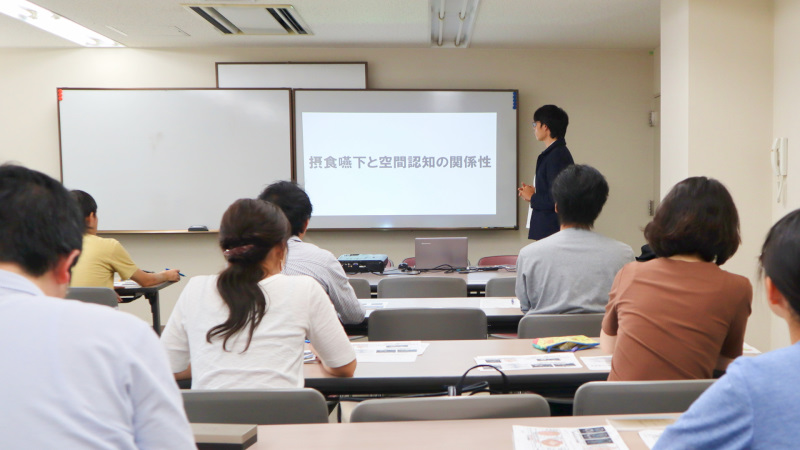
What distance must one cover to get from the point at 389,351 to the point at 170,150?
14.9 feet

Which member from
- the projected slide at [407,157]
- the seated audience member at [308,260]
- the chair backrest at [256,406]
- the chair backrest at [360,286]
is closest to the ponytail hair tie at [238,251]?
the chair backrest at [256,406]

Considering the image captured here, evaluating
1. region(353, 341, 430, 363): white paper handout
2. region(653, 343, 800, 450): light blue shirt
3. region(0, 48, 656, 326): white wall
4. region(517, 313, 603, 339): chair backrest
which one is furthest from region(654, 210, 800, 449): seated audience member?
region(0, 48, 656, 326): white wall

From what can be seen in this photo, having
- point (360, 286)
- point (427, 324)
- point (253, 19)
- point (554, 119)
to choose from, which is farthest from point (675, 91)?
point (253, 19)

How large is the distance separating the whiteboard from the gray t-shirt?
3.91 metres

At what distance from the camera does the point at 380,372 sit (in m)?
2.08

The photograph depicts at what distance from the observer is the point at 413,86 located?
6293 millimetres

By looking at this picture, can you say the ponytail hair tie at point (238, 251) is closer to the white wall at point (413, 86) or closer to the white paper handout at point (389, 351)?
the white paper handout at point (389, 351)

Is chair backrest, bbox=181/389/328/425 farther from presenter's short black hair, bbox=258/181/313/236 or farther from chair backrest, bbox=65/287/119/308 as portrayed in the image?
chair backrest, bbox=65/287/119/308

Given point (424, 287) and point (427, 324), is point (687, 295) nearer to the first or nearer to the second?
point (427, 324)

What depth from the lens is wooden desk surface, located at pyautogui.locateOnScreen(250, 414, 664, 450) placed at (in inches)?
55.3

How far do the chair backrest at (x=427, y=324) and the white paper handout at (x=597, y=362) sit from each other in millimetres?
615

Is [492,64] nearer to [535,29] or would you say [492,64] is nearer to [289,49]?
[535,29]

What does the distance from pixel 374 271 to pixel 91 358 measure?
360 centimetres

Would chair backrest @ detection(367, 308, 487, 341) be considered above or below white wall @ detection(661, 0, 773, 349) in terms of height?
below
